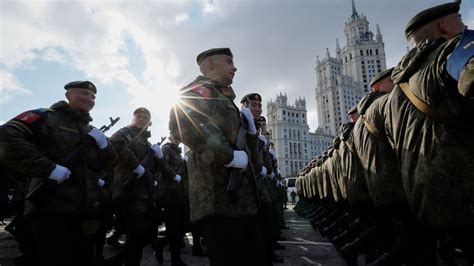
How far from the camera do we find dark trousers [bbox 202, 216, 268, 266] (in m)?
2.00

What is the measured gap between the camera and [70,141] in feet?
10.6

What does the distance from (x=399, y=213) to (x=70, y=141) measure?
3599mm

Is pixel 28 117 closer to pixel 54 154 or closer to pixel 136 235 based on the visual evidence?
pixel 54 154

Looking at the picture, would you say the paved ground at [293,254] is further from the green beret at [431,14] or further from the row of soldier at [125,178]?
the green beret at [431,14]

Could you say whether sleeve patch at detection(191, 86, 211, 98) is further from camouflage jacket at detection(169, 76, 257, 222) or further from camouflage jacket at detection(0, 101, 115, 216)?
camouflage jacket at detection(0, 101, 115, 216)

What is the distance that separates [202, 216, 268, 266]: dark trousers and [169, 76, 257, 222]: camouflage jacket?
67 millimetres

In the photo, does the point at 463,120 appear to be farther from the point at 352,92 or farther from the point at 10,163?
the point at 352,92

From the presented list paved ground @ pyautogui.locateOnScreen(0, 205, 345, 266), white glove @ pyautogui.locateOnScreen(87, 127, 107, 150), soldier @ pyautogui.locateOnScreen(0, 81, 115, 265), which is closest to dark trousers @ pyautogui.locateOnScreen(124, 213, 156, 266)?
soldier @ pyautogui.locateOnScreen(0, 81, 115, 265)

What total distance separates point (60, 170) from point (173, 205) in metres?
3.35

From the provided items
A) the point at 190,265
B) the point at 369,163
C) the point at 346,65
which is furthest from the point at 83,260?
the point at 346,65

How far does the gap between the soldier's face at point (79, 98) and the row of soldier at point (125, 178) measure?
0.01 m

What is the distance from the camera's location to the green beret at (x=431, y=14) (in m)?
2.27

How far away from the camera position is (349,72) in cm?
12519

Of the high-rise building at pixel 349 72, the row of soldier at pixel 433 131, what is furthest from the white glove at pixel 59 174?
the high-rise building at pixel 349 72
